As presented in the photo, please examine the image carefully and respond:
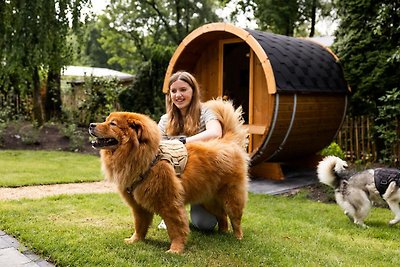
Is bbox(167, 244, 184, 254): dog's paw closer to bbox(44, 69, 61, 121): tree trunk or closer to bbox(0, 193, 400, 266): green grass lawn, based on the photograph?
bbox(0, 193, 400, 266): green grass lawn

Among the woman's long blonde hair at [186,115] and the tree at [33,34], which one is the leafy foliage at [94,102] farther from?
the woman's long blonde hair at [186,115]

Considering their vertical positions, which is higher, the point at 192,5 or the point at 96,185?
the point at 192,5

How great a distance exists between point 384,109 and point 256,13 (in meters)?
13.1

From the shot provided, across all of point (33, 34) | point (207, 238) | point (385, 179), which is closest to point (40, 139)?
point (33, 34)

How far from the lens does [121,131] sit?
3340 mm

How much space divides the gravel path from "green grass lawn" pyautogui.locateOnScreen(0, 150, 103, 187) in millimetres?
262

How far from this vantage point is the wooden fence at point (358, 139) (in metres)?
8.97

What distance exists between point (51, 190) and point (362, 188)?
463 centimetres

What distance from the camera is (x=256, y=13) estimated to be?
19375 millimetres

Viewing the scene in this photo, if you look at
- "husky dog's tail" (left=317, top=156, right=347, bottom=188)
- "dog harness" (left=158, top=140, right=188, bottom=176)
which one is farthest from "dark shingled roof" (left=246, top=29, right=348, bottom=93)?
"dog harness" (left=158, top=140, right=188, bottom=176)

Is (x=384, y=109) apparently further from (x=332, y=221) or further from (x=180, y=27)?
(x=180, y=27)

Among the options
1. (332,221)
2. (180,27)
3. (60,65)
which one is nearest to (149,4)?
(180,27)

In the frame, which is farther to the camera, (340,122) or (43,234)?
(340,122)

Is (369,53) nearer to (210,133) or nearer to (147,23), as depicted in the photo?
(210,133)
